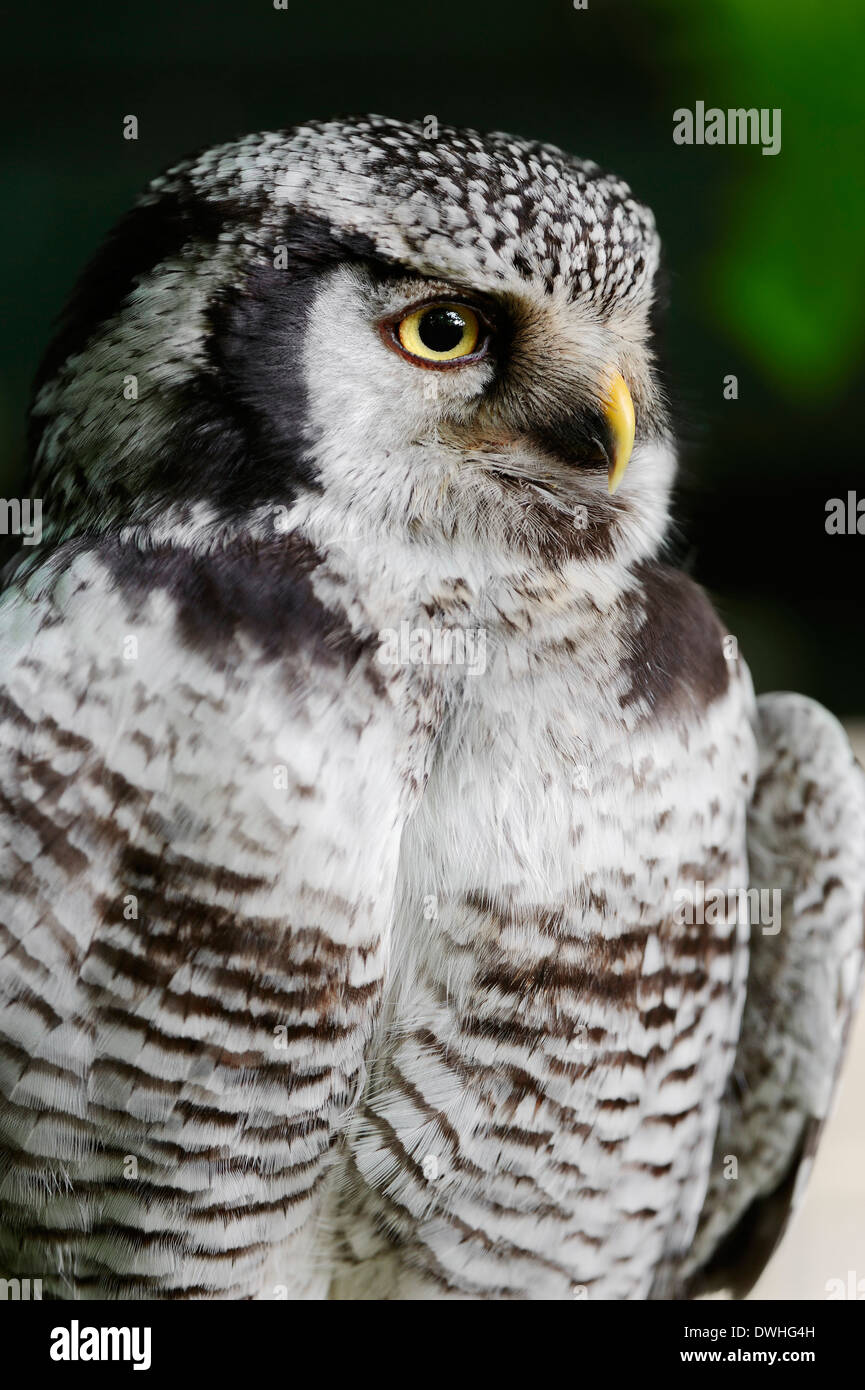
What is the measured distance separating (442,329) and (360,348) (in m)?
0.07

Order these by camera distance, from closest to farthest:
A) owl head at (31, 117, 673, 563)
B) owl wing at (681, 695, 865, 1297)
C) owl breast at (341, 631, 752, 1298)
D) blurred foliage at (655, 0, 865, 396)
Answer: owl head at (31, 117, 673, 563) → owl breast at (341, 631, 752, 1298) → blurred foliage at (655, 0, 865, 396) → owl wing at (681, 695, 865, 1297)

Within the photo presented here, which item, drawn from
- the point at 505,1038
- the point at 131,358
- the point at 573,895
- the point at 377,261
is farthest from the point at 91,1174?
the point at 377,261

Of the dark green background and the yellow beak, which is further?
the dark green background

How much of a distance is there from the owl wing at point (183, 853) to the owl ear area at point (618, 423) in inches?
11.5

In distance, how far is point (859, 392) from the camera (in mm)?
2775

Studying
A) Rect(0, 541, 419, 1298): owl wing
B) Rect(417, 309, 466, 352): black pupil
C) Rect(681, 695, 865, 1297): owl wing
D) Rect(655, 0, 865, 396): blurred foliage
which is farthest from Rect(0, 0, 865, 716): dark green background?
Rect(0, 541, 419, 1298): owl wing

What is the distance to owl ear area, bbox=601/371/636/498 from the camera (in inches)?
45.7

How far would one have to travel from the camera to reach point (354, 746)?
108 centimetres

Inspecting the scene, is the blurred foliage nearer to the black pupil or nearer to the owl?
the owl

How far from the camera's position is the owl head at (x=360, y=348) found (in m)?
1.05

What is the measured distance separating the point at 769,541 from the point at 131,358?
90.0 inches
